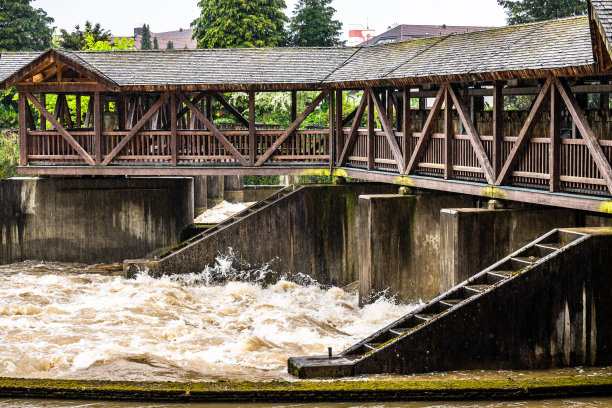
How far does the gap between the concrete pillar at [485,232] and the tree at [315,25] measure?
3940cm

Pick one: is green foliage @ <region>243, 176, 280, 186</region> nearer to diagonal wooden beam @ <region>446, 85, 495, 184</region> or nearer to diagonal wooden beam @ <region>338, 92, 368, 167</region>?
diagonal wooden beam @ <region>338, 92, 368, 167</region>

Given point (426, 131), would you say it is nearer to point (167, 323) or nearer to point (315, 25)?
point (167, 323)

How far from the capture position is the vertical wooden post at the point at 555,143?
15820 millimetres

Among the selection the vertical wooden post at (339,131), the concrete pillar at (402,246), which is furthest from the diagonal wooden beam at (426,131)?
the vertical wooden post at (339,131)

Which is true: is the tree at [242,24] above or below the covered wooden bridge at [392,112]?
above

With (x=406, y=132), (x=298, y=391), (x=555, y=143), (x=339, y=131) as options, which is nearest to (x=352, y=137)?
(x=339, y=131)

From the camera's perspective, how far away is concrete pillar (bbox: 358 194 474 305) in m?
19.7

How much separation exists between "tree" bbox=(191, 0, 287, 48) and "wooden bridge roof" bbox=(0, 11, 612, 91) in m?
23.3

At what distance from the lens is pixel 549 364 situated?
14039 millimetres

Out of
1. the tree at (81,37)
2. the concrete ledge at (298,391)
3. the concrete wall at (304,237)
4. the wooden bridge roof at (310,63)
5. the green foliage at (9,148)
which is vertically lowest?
the concrete ledge at (298,391)

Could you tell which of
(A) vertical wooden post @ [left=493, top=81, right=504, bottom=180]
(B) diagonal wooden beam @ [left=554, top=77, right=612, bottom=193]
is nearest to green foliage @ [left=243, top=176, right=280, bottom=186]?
(A) vertical wooden post @ [left=493, top=81, right=504, bottom=180]

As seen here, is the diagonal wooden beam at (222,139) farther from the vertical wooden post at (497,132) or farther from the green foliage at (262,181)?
the green foliage at (262,181)

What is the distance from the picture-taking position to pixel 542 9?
46844mm

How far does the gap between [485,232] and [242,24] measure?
35.2 m
